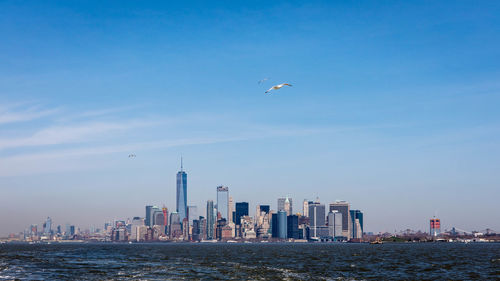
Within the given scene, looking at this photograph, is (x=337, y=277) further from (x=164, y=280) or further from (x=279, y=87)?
(x=279, y=87)

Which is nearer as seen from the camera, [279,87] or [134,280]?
[279,87]

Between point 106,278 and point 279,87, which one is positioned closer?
point 279,87

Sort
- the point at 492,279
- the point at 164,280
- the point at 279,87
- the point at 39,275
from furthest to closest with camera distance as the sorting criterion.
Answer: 1. the point at 39,275
2. the point at 492,279
3. the point at 164,280
4. the point at 279,87

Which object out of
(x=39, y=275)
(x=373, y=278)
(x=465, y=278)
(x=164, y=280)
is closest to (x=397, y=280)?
(x=373, y=278)

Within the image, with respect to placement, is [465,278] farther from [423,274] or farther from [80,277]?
[80,277]

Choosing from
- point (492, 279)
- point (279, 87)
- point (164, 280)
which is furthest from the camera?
point (492, 279)

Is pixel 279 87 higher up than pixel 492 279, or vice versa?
pixel 279 87

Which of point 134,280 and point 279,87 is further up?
point 279,87

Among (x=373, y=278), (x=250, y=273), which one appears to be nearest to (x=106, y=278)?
(x=250, y=273)
